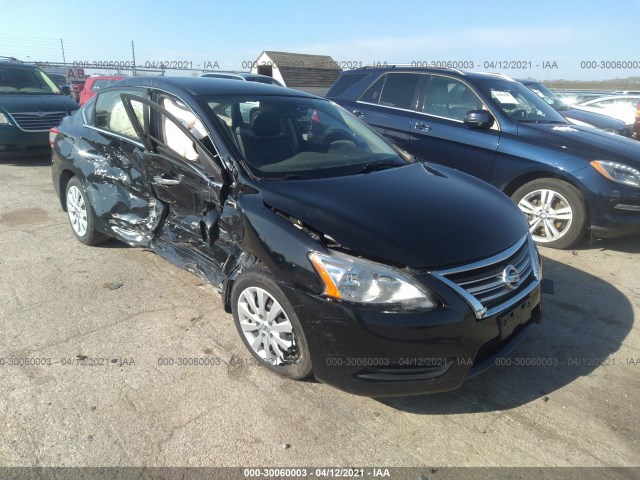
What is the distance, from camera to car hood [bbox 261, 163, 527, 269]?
7.77ft

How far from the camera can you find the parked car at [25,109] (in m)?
8.24

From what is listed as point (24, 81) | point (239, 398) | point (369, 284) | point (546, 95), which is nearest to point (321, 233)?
point (369, 284)

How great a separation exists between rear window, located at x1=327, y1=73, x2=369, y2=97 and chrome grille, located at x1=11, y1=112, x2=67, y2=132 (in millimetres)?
5328

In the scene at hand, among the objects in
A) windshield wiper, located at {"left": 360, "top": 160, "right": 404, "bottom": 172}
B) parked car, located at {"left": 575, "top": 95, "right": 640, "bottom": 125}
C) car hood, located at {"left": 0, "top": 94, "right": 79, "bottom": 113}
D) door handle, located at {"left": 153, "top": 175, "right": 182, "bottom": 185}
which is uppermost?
parked car, located at {"left": 575, "top": 95, "right": 640, "bottom": 125}

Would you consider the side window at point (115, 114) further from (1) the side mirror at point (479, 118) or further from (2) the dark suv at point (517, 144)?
(1) the side mirror at point (479, 118)

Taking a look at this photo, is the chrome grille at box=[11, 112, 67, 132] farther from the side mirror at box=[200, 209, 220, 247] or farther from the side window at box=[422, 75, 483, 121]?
the side mirror at box=[200, 209, 220, 247]

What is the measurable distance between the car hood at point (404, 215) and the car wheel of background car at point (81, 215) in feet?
7.91

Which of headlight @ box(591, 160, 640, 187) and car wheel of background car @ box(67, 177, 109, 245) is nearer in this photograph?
car wheel of background car @ box(67, 177, 109, 245)

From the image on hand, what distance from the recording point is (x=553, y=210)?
15.9ft

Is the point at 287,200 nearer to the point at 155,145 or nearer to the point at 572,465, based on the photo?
the point at 155,145

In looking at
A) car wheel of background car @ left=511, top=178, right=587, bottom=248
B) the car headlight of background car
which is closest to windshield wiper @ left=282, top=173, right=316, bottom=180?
car wheel of background car @ left=511, top=178, right=587, bottom=248

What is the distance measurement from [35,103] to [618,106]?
46.7ft

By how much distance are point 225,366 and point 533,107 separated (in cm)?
483

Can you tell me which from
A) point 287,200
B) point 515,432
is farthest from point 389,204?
point 515,432
